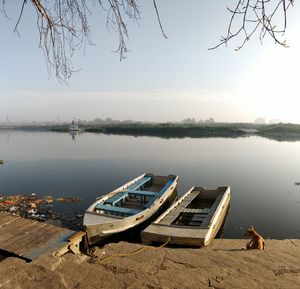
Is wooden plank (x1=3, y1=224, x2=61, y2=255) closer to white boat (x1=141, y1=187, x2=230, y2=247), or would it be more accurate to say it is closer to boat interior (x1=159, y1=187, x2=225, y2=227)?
white boat (x1=141, y1=187, x2=230, y2=247)

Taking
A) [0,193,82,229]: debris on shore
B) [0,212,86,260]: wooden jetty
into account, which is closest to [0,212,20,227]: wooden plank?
[0,212,86,260]: wooden jetty

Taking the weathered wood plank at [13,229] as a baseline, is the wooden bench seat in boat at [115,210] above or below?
below

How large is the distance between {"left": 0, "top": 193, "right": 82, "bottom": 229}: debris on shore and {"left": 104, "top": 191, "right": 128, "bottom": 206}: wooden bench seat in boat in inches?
82.2

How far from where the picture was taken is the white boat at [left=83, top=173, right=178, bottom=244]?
33.9 feet

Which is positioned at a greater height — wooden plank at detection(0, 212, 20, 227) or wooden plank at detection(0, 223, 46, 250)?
wooden plank at detection(0, 212, 20, 227)

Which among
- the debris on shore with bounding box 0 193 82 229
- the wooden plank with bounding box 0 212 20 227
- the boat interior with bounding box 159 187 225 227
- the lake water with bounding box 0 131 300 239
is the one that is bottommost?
the debris on shore with bounding box 0 193 82 229

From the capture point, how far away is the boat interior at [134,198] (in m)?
12.4

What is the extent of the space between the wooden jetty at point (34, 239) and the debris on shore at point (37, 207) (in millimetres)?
7024

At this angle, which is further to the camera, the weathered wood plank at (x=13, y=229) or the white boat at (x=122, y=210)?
the white boat at (x=122, y=210)

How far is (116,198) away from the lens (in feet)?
46.5

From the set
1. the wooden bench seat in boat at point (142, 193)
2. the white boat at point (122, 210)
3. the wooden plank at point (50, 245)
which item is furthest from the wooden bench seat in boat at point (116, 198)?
the wooden plank at point (50, 245)

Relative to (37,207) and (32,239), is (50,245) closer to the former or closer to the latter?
(32,239)

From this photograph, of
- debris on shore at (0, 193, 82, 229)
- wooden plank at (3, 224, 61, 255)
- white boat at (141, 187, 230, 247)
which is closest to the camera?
wooden plank at (3, 224, 61, 255)

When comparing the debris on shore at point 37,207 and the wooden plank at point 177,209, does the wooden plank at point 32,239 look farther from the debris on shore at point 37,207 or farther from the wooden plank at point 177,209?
the debris on shore at point 37,207
